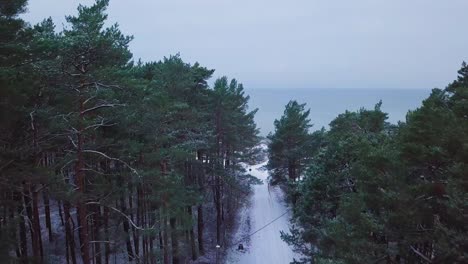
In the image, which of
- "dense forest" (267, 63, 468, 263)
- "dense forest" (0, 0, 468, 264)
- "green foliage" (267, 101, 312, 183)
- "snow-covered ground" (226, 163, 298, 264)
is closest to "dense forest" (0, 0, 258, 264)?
"dense forest" (0, 0, 468, 264)

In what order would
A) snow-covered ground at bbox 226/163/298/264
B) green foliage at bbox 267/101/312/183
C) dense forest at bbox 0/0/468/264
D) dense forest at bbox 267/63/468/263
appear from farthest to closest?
green foliage at bbox 267/101/312/183 → snow-covered ground at bbox 226/163/298/264 → dense forest at bbox 0/0/468/264 → dense forest at bbox 267/63/468/263

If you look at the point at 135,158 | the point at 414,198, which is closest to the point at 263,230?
the point at 135,158

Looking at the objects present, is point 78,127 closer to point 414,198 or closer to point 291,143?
point 414,198

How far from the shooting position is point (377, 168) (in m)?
12.4

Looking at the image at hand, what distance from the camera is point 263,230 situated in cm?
3112

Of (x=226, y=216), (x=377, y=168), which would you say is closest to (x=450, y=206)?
(x=377, y=168)

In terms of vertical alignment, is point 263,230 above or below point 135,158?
below

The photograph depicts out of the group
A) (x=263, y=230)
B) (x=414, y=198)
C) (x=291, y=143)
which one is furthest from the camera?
(x=291, y=143)

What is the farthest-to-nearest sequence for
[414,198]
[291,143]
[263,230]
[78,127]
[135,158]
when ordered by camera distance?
[291,143] → [263,230] → [135,158] → [414,198] → [78,127]

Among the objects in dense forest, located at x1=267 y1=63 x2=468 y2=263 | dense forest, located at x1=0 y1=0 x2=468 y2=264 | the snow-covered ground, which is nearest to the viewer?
dense forest, located at x1=267 y1=63 x2=468 y2=263

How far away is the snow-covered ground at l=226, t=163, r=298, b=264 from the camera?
84.5 ft

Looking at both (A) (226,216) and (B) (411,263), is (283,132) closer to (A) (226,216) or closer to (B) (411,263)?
(A) (226,216)

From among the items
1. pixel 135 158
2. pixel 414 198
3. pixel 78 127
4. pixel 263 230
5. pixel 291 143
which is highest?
pixel 78 127

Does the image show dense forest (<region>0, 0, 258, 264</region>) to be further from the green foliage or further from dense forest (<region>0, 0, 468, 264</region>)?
the green foliage
